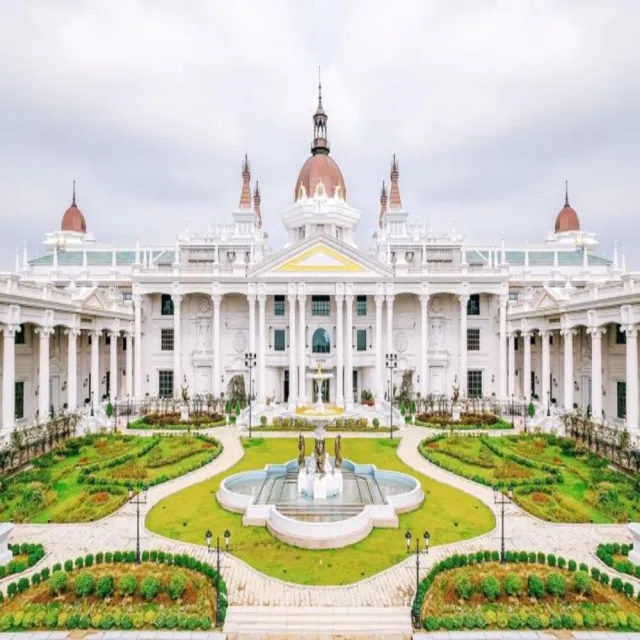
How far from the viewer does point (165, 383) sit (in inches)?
1829

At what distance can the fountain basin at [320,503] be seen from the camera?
15492 mm

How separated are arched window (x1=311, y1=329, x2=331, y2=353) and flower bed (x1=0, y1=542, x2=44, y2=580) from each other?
1251 inches

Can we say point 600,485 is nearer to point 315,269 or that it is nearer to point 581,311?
point 581,311

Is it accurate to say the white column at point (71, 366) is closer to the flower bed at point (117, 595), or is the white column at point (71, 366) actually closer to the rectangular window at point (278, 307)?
the rectangular window at point (278, 307)

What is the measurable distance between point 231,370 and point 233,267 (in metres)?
9.88

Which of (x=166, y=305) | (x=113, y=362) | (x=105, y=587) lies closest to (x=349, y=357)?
(x=166, y=305)

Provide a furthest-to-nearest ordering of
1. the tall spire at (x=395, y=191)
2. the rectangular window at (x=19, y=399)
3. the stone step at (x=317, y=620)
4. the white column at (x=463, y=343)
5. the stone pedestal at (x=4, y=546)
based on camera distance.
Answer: the tall spire at (x=395, y=191), the white column at (x=463, y=343), the rectangular window at (x=19, y=399), the stone pedestal at (x=4, y=546), the stone step at (x=317, y=620)

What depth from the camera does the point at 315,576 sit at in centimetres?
1345

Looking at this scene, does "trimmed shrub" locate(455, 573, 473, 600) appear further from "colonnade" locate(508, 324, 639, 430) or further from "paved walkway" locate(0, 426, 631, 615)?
"colonnade" locate(508, 324, 639, 430)

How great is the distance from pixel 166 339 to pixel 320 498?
107ft

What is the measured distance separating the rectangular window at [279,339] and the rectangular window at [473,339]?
1844 cm

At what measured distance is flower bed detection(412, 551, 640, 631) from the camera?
11195mm

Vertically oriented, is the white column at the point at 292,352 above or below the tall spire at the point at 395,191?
below

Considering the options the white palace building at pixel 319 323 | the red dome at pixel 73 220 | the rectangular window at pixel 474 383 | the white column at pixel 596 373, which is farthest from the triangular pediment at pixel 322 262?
the red dome at pixel 73 220
